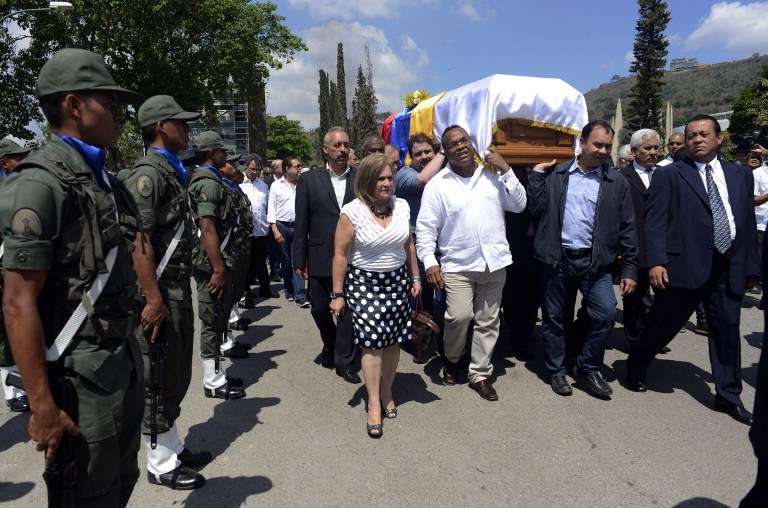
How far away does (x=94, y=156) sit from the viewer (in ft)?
6.45

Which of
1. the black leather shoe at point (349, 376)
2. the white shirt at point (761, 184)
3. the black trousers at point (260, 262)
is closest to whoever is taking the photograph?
the black leather shoe at point (349, 376)

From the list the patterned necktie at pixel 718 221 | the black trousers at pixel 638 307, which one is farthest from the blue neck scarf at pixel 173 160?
the black trousers at pixel 638 307

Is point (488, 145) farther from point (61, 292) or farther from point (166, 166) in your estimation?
point (61, 292)

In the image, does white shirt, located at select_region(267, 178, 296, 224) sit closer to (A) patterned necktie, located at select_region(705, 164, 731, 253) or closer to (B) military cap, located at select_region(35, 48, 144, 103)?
(A) patterned necktie, located at select_region(705, 164, 731, 253)

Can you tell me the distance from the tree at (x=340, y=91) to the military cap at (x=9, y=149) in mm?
50631

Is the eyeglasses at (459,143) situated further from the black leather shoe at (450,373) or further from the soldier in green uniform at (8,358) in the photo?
the soldier in green uniform at (8,358)

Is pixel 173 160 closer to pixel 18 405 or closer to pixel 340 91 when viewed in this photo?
pixel 18 405

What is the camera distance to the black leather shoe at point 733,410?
375cm

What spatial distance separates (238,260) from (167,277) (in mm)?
2293

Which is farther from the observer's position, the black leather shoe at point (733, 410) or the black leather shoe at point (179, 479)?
the black leather shoe at point (733, 410)

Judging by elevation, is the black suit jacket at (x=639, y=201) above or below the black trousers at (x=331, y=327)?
above

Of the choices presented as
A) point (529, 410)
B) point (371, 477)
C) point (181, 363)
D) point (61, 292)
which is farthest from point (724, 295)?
point (61, 292)

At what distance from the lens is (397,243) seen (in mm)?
3752

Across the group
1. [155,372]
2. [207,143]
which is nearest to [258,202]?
[207,143]
